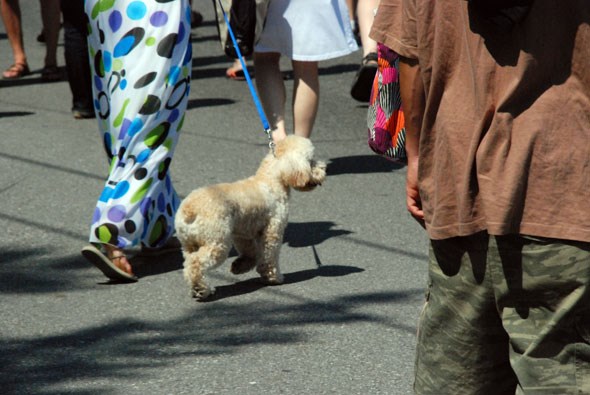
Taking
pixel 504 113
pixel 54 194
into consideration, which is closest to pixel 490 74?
pixel 504 113

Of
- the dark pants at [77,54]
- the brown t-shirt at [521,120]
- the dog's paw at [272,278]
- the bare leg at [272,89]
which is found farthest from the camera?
the dark pants at [77,54]

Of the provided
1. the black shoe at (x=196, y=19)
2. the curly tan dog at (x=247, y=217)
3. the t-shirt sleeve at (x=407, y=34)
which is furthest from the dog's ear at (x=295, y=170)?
the black shoe at (x=196, y=19)

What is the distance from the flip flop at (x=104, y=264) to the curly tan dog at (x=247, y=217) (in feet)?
1.34

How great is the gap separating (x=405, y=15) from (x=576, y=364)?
0.91 metres

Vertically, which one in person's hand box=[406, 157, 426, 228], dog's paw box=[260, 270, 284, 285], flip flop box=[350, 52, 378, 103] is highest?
person's hand box=[406, 157, 426, 228]

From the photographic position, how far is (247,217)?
205 inches

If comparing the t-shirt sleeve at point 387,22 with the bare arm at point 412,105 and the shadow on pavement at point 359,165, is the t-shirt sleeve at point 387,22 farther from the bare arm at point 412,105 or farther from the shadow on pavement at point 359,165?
the shadow on pavement at point 359,165

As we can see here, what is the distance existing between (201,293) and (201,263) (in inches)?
7.1

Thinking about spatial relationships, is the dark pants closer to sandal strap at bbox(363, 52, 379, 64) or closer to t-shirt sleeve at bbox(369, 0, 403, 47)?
sandal strap at bbox(363, 52, 379, 64)

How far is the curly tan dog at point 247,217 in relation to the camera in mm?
5012

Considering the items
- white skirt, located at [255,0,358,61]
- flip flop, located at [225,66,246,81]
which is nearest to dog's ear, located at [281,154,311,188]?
white skirt, located at [255,0,358,61]

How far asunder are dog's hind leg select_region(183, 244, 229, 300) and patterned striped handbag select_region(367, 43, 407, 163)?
1864 millimetres

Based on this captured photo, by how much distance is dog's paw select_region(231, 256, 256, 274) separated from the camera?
5.47 metres

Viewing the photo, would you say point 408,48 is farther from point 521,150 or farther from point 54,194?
point 54,194
